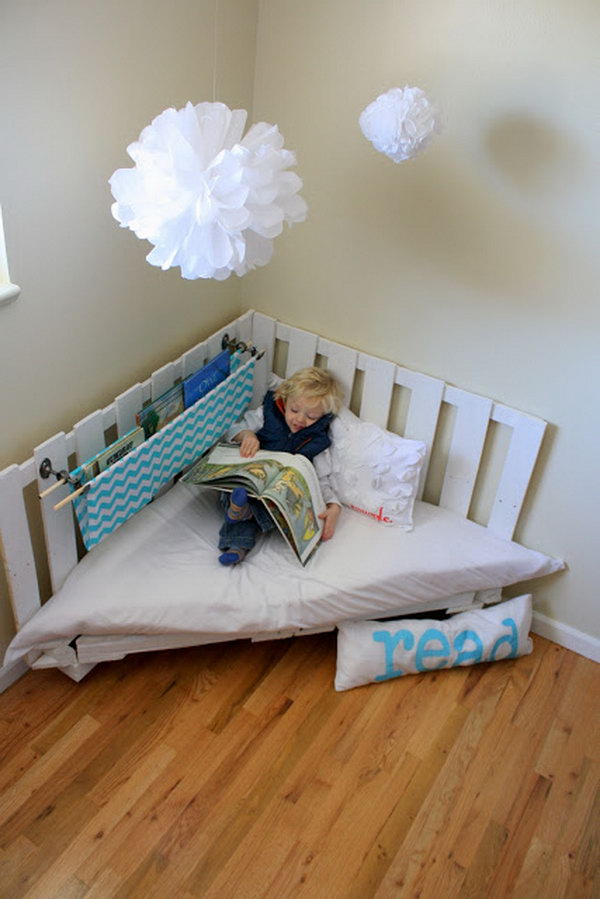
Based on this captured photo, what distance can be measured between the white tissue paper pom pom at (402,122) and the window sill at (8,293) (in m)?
0.80

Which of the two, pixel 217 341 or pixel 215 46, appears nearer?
pixel 215 46

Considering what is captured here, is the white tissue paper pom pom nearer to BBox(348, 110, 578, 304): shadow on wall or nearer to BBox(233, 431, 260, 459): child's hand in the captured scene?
BBox(348, 110, 578, 304): shadow on wall

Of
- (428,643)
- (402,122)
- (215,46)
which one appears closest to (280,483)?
A: (428,643)

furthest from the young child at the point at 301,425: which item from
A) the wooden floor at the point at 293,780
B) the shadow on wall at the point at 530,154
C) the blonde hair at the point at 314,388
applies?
the shadow on wall at the point at 530,154

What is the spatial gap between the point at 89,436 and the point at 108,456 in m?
0.07

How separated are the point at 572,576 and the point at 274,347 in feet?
3.62

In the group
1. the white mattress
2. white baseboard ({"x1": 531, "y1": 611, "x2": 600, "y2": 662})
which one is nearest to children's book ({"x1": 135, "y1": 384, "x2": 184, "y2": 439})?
the white mattress

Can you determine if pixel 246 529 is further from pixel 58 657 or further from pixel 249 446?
pixel 58 657

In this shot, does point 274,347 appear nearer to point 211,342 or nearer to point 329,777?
point 211,342

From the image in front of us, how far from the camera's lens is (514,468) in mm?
2178

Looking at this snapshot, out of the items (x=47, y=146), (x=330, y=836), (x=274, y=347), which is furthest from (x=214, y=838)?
(x=47, y=146)

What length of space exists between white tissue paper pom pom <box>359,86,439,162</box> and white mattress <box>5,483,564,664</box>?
1.04 meters

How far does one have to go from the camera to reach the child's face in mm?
2232

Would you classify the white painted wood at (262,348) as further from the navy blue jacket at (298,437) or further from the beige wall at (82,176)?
the beige wall at (82,176)
